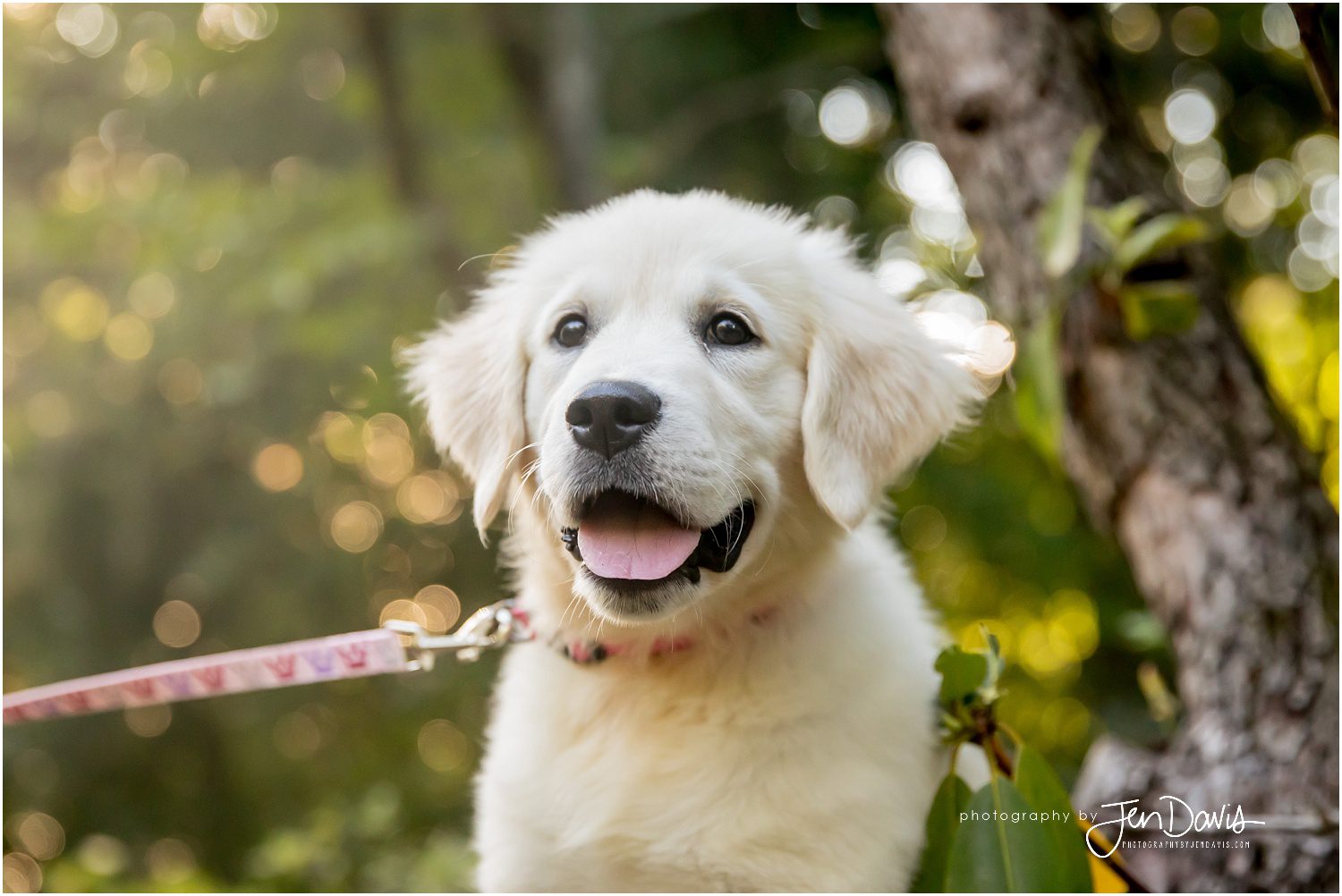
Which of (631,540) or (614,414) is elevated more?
(614,414)

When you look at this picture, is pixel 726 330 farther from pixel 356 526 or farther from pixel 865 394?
pixel 356 526

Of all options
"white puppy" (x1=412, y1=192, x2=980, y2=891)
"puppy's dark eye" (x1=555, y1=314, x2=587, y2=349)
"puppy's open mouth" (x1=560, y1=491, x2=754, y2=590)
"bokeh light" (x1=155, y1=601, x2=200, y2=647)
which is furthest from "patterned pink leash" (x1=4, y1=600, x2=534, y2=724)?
"bokeh light" (x1=155, y1=601, x2=200, y2=647)

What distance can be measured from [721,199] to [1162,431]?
4.75 ft

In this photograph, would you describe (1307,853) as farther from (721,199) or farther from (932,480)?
(932,480)

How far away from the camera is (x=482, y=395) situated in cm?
269

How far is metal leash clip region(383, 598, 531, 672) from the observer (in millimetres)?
2549

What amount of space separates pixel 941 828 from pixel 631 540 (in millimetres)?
866

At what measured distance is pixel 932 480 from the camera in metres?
6.46

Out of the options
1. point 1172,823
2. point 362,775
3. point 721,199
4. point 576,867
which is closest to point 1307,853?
point 1172,823

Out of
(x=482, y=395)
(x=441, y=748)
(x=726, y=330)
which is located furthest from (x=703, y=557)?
(x=441, y=748)

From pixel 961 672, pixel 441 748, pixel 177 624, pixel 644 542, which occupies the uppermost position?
pixel 644 542

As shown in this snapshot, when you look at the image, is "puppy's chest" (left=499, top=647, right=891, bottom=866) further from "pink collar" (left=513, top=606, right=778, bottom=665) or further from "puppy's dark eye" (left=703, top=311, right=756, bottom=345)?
"puppy's dark eye" (left=703, top=311, right=756, bottom=345)

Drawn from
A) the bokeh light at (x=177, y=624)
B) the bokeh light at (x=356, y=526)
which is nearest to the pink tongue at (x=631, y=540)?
the bokeh light at (x=356, y=526)

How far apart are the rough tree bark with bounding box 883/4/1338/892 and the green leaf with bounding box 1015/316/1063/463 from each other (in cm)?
10
